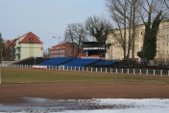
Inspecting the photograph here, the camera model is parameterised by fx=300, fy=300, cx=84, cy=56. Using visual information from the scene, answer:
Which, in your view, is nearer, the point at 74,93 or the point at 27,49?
the point at 74,93

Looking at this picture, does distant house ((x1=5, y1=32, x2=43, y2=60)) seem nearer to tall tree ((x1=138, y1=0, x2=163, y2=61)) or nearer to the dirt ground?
tall tree ((x1=138, y1=0, x2=163, y2=61))

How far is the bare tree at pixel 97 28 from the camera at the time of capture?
9638 centimetres

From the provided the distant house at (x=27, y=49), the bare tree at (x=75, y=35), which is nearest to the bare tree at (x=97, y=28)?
the bare tree at (x=75, y=35)

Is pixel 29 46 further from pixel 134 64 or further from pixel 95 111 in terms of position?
pixel 95 111

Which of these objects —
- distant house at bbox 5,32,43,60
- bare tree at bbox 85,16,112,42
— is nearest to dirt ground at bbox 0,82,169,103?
bare tree at bbox 85,16,112,42

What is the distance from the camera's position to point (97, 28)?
97.8 metres

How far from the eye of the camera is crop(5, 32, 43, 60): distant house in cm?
14662

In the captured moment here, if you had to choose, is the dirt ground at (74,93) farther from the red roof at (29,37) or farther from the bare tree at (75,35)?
the red roof at (29,37)

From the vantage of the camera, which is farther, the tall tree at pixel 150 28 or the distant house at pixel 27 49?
the distant house at pixel 27 49

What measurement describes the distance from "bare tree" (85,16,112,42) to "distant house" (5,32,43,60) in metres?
51.2

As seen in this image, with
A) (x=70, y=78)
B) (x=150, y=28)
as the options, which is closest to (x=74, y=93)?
(x=70, y=78)

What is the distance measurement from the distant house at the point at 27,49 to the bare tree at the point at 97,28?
2015 inches

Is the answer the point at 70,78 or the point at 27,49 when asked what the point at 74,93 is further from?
the point at 27,49

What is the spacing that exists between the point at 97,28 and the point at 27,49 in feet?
199
